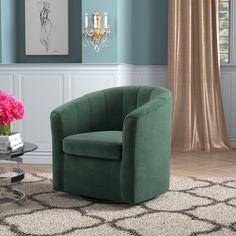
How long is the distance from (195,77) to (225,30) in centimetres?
74

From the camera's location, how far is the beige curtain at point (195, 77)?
6.03 m

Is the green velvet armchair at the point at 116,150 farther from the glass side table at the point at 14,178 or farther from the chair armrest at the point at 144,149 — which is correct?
the glass side table at the point at 14,178

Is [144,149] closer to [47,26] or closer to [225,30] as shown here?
[47,26]

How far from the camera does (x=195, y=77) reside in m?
6.14

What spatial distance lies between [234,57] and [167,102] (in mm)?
2881

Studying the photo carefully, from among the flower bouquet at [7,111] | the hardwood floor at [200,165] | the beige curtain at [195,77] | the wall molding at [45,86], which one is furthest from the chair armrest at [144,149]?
the beige curtain at [195,77]

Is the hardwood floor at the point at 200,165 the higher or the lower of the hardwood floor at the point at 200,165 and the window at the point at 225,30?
the lower

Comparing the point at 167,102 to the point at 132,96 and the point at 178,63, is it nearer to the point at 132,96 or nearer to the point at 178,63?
the point at 132,96

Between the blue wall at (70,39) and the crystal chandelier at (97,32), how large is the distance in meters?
0.26

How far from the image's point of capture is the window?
634cm

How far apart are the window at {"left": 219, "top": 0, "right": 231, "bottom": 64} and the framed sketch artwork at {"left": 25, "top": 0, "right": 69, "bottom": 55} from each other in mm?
1940

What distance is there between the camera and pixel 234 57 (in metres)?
6.31

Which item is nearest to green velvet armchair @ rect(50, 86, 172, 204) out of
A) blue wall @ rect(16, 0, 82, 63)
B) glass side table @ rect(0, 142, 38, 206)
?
glass side table @ rect(0, 142, 38, 206)

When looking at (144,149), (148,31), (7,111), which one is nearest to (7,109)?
(7,111)
